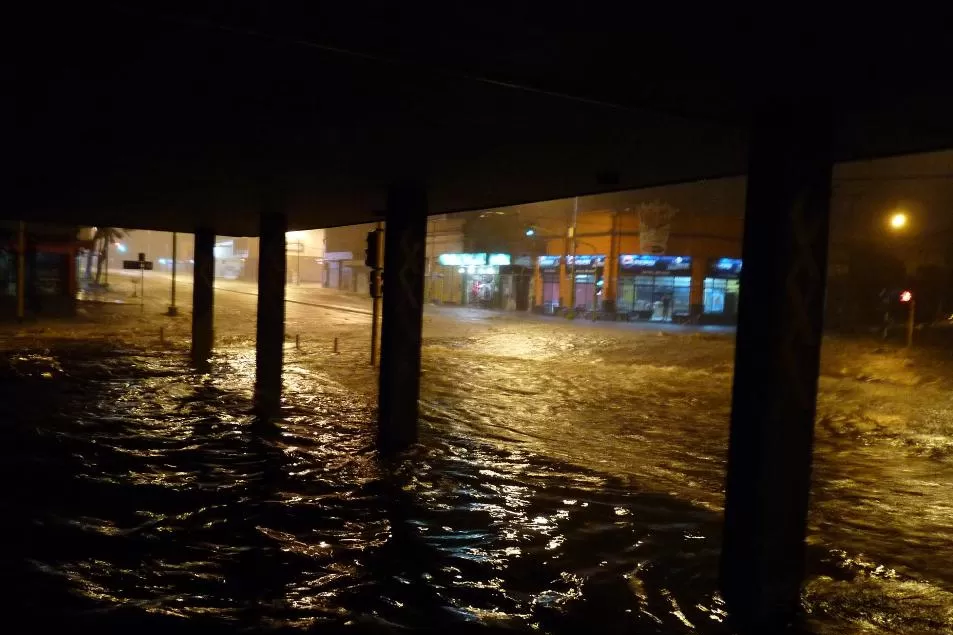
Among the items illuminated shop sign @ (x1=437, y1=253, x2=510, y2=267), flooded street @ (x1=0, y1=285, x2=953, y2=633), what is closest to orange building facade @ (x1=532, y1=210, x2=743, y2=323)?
illuminated shop sign @ (x1=437, y1=253, x2=510, y2=267)

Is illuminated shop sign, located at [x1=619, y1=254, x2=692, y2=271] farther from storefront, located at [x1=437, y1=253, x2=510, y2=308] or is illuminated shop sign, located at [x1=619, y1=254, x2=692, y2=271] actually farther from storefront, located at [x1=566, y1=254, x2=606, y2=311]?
storefront, located at [x1=437, y1=253, x2=510, y2=308]

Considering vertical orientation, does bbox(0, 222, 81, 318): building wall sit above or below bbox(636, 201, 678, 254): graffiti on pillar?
below

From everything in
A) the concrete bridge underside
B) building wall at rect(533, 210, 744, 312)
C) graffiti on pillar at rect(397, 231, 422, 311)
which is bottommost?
graffiti on pillar at rect(397, 231, 422, 311)

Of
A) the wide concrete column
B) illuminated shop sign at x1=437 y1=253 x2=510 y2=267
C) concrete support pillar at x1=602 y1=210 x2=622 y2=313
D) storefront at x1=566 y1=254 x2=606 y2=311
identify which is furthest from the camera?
illuminated shop sign at x1=437 y1=253 x2=510 y2=267

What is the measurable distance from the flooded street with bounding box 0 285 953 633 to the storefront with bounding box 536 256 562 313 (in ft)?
92.4

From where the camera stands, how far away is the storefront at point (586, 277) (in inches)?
1587

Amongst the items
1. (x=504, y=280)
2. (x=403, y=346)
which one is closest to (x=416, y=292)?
(x=403, y=346)

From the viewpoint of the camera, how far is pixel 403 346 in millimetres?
9672

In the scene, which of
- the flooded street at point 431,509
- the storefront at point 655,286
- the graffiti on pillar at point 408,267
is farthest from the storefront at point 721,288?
the graffiti on pillar at point 408,267

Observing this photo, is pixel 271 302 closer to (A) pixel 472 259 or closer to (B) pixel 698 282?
(B) pixel 698 282

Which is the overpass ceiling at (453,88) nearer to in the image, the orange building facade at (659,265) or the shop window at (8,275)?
the shop window at (8,275)

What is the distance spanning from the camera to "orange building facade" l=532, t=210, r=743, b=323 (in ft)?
125

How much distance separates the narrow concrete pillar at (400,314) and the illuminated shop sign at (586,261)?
1194 inches

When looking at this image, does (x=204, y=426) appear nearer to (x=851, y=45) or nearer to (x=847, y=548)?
(x=847, y=548)
